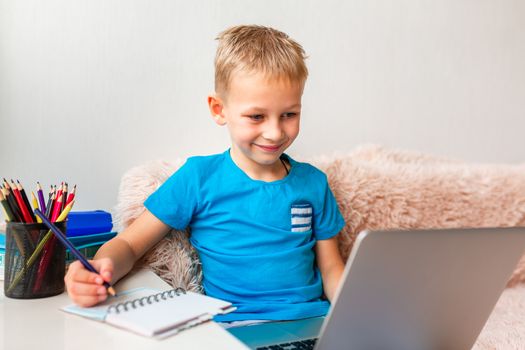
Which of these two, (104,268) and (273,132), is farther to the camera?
(273,132)

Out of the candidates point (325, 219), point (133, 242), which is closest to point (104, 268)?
point (133, 242)

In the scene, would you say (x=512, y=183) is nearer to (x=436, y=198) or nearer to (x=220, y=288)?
(x=436, y=198)

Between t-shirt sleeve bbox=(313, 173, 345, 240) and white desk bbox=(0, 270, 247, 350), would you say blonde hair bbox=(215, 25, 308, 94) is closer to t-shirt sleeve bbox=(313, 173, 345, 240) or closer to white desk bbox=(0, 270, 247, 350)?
t-shirt sleeve bbox=(313, 173, 345, 240)

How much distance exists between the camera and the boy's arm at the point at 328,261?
1160mm

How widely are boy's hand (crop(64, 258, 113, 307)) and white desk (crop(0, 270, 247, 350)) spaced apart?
0.02 m

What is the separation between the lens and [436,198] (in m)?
1.54

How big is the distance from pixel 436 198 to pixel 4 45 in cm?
120

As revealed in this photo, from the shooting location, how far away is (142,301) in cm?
73

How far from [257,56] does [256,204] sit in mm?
297

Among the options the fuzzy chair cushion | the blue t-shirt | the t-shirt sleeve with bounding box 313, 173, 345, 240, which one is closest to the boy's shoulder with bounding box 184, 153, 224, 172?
the blue t-shirt

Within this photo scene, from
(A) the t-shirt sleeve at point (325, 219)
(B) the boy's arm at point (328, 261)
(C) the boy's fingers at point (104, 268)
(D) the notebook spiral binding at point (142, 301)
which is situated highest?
(C) the boy's fingers at point (104, 268)

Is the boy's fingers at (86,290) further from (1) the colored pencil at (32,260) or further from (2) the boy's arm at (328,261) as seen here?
(2) the boy's arm at (328,261)

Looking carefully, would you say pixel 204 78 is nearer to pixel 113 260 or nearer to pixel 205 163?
pixel 205 163

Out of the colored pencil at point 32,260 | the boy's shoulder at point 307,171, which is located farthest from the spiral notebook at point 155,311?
the boy's shoulder at point 307,171
